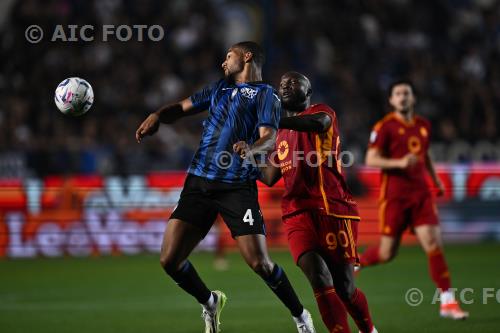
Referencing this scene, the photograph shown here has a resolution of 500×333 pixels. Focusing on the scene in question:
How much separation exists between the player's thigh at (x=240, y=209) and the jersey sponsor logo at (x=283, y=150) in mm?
466

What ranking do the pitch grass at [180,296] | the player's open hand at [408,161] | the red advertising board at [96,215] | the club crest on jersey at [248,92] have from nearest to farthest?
the club crest on jersey at [248,92] → the pitch grass at [180,296] → the player's open hand at [408,161] → the red advertising board at [96,215]

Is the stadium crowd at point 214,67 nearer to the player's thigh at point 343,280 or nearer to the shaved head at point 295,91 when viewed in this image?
the shaved head at point 295,91

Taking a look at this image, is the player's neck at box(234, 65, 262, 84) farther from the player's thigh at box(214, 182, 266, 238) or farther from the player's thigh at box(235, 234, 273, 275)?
the player's thigh at box(235, 234, 273, 275)

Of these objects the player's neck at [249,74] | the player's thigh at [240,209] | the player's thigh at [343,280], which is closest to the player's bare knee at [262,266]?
the player's thigh at [240,209]

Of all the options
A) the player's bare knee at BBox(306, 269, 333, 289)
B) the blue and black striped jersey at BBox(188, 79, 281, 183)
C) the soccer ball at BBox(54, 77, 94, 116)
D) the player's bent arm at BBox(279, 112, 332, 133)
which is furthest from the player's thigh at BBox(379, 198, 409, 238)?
the soccer ball at BBox(54, 77, 94, 116)

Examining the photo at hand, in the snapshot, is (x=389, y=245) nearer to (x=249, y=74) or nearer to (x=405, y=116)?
(x=405, y=116)

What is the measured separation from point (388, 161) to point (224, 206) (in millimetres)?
2668

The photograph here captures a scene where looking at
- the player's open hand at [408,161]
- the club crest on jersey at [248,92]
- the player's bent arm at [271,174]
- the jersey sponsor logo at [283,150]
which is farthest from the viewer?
the player's open hand at [408,161]

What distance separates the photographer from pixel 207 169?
24.9 feet

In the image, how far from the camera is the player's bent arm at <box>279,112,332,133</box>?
6602 millimetres

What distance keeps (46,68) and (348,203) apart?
12488mm

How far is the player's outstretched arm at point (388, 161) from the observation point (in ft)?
30.6

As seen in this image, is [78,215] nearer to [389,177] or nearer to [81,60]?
[81,60]

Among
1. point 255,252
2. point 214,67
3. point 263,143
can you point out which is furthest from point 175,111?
point 214,67
